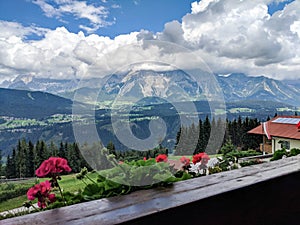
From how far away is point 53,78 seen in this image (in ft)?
3.83

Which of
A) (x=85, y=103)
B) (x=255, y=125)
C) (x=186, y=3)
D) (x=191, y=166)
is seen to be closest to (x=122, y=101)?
(x=85, y=103)

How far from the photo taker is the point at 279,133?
197 cm

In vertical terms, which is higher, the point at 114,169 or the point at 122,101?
the point at 122,101

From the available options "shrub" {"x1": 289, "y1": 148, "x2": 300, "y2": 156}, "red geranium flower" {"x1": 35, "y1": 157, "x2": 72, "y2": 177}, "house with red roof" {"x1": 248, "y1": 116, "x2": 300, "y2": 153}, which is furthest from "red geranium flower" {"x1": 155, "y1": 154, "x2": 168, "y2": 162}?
Answer: "house with red roof" {"x1": 248, "y1": 116, "x2": 300, "y2": 153}

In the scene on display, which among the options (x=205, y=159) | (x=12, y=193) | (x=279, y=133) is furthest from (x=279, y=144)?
(x=12, y=193)

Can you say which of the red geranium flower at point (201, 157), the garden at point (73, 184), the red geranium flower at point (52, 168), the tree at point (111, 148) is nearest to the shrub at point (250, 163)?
the red geranium flower at point (201, 157)

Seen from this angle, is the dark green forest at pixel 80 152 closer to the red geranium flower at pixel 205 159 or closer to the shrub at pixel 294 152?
the red geranium flower at pixel 205 159

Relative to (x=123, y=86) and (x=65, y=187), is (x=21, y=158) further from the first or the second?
(x=123, y=86)

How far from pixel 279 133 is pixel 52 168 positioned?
1.66 m

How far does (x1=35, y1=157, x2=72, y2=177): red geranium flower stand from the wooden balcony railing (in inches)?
7.6

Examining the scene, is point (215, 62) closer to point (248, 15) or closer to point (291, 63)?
point (248, 15)

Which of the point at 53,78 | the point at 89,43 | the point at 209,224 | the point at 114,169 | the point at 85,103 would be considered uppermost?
the point at 89,43

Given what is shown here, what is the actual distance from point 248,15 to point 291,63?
565 millimetres

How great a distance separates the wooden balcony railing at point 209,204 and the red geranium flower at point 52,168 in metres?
0.19
